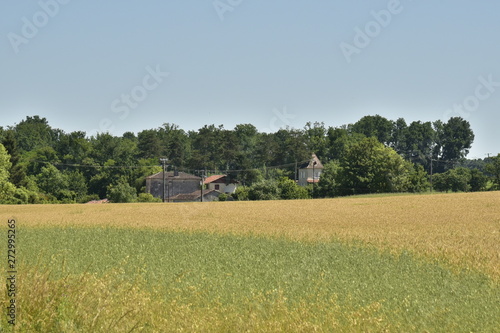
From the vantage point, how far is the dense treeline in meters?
98.4

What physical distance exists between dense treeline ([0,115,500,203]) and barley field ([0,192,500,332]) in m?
65.7

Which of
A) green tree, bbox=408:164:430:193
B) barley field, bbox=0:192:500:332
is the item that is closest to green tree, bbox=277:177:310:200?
green tree, bbox=408:164:430:193

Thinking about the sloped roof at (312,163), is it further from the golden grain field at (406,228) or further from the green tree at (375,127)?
the golden grain field at (406,228)

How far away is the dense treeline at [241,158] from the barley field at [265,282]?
65.7 meters

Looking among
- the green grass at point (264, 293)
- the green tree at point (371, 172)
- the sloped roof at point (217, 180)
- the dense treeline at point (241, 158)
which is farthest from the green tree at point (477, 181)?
the green grass at point (264, 293)

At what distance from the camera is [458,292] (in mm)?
12648

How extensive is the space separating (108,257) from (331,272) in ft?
23.6

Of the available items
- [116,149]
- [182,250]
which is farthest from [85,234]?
[116,149]

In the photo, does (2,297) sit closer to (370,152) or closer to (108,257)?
(108,257)

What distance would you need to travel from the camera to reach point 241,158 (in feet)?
457

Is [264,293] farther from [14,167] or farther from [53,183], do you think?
[53,183]

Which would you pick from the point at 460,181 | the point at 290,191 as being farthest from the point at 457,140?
the point at 290,191

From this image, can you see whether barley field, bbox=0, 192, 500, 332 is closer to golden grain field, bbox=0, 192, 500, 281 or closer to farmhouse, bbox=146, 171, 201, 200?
golden grain field, bbox=0, 192, 500, 281

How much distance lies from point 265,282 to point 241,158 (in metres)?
125
